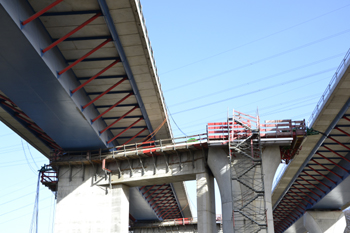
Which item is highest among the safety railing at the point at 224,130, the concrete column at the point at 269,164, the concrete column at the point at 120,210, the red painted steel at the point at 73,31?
the red painted steel at the point at 73,31

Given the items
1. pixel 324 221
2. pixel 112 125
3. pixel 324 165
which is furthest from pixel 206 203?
pixel 324 221

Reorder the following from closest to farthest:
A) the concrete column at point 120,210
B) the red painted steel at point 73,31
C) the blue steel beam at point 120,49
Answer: the red painted steel at point 73,31
the blue steel beam at point 120,49
the concrete column at point 120,210

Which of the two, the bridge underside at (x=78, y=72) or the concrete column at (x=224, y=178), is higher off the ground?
the bridge underside at (x=78, y=72)

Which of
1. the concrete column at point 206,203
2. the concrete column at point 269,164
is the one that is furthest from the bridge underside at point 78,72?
the concrete column at point 269,164

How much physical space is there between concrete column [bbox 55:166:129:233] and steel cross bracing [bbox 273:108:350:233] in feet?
69.3

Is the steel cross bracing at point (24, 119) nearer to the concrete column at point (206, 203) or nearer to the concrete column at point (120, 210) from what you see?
the concrete column at point (120, 210)

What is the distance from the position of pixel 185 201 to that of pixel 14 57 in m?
44.3

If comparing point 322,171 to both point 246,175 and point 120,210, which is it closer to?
point 246,175

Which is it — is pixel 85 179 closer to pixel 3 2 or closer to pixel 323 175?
pixel 3 2

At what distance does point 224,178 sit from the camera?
3503 cm

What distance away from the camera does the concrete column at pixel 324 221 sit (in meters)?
61.6

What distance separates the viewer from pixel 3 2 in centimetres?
2131

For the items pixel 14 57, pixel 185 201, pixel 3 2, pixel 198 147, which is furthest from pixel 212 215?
pixel 185 201

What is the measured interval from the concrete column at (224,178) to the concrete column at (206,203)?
3.80 feet
